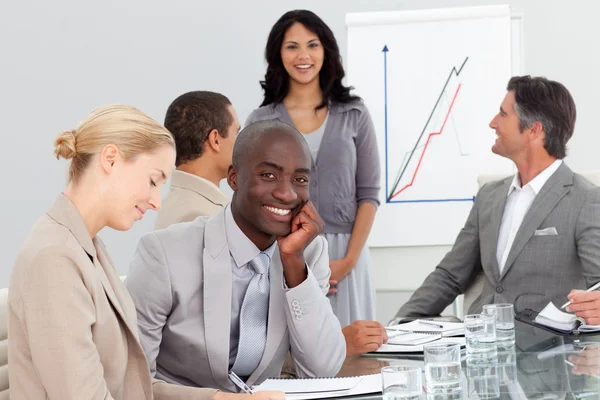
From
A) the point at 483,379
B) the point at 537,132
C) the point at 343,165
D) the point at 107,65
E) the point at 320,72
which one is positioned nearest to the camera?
the point at 483,379

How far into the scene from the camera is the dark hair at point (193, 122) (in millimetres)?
2684

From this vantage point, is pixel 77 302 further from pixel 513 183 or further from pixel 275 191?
pixel 513 183

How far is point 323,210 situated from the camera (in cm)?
329

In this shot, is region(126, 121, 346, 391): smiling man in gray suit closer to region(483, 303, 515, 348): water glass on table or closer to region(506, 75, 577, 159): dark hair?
region(483, 303, 515, 348): water glass on table

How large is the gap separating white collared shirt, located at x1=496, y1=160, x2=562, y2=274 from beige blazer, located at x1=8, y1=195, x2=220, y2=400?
177cm

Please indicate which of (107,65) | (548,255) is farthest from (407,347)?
(107,65)

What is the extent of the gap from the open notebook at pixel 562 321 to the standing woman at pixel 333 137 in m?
1.17

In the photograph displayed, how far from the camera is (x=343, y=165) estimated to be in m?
3.29

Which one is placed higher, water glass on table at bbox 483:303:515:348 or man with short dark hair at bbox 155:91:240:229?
man with short dark hair at bbox 155:91:240:229

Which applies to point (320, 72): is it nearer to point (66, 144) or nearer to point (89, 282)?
point (66, 144)

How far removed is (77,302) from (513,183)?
6.56 feet

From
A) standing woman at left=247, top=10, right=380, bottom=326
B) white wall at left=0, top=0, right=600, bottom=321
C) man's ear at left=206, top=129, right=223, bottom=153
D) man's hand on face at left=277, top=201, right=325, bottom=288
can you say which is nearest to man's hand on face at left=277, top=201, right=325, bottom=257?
man's hand on face at left=277, top=201, right=325, bottom=288

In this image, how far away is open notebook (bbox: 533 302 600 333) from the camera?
2.10 meters

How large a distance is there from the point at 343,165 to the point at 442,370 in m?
1.91
